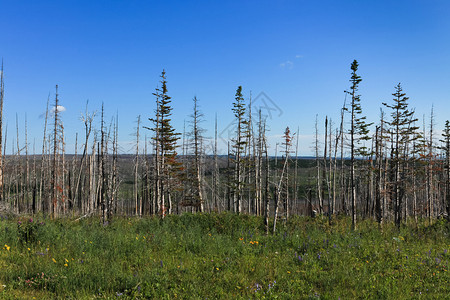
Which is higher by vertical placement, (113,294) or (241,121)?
(241,121)

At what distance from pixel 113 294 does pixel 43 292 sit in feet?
4.64

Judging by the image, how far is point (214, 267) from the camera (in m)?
6.58

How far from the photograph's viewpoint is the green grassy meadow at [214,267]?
5379 mm

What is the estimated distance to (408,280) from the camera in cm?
616

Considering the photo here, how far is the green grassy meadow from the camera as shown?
538 cm

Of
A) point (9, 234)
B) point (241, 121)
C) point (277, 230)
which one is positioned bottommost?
point (277, 230)

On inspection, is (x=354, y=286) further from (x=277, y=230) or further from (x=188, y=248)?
(x=277, y=230)

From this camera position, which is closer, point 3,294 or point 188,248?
point 3,294

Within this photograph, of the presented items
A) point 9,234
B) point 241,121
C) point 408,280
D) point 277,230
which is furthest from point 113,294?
point 241,121

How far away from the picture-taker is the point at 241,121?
27.2m

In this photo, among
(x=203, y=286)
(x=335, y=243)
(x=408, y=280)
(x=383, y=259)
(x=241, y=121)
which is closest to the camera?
(x=203, y=286)

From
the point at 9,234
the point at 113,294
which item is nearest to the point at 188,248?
the point at 113,294

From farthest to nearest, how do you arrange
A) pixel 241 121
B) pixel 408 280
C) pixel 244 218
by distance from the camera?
pixel 241 121
pixel 244 218
pixel 408 280

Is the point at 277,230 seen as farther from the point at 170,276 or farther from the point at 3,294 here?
the point at 3,294
